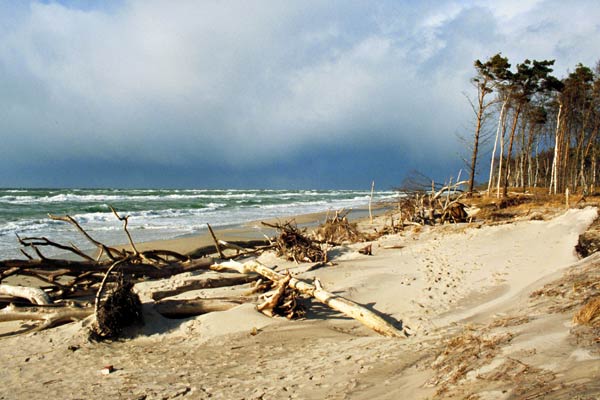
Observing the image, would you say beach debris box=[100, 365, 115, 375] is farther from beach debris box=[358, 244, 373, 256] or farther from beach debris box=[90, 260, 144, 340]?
beach debris box=[358, 244, 373, 256]

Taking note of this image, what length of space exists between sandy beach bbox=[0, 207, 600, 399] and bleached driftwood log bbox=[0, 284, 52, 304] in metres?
0.90

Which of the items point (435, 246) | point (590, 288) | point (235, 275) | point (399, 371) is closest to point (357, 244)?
point (435, 246)

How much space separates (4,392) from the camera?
4.10 meters

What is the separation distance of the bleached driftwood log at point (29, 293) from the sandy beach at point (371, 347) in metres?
0.90

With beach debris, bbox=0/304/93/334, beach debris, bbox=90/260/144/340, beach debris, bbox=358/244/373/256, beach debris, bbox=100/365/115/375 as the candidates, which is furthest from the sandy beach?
beach debris, bbox=358/244/373/256

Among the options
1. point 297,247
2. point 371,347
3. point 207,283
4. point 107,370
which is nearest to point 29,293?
point 207,283

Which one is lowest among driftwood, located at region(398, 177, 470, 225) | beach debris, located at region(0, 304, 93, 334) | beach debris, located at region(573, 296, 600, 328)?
beach debris, located at region(0, 304, 93, 334)

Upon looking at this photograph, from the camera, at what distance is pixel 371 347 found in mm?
4887

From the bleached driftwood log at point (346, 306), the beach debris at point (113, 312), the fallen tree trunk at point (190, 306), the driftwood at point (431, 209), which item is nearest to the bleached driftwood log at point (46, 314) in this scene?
the beach debris at point (113, 312)

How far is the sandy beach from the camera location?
327 centimetres

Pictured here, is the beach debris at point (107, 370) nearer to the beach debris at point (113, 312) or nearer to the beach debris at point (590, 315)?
the beach debris at point (113, 312)

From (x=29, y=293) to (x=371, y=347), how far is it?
16.6ft

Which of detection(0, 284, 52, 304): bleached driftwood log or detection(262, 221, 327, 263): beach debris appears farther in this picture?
detection(262, 221, 327, 263): beach debris

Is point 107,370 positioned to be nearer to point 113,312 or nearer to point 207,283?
point 113,312
